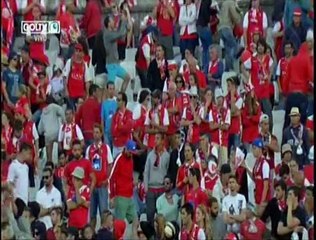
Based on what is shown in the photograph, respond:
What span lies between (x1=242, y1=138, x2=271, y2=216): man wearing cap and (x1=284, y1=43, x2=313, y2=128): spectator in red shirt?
0.47 metres

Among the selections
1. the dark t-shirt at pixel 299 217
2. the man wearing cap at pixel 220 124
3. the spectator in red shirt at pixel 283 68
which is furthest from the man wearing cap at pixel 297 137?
the dark t-shirt at pixel 299 217

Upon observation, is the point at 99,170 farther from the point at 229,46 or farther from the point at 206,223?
the point at 229,46

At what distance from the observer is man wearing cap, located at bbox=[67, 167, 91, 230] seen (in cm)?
1628

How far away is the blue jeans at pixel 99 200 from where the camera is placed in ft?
53.6

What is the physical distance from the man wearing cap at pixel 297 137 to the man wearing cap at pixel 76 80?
7.21ft

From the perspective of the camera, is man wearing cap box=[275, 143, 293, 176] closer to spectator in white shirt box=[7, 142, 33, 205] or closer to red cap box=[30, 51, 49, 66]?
spectator in white shirt box=[7, 142, 33, 205]

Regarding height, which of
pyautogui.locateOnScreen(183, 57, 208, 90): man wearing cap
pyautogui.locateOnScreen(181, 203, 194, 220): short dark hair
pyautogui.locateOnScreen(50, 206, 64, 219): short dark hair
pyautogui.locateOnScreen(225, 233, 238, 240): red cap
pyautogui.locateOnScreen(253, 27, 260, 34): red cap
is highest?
pyautogui.locateOnScreen(253, 27, 260, 34): red cap

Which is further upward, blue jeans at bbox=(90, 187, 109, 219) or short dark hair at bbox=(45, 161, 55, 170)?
short dark hair at bbox=(45, 161, 55, 170)

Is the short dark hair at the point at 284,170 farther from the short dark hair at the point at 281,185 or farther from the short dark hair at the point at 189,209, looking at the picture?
the short dark hair at the point at 189,209

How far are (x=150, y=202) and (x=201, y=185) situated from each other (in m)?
0.53

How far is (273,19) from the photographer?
702 inches

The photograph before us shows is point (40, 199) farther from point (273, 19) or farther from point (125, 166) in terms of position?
point (273, 19)

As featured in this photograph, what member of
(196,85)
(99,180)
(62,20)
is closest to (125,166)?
(99,180)

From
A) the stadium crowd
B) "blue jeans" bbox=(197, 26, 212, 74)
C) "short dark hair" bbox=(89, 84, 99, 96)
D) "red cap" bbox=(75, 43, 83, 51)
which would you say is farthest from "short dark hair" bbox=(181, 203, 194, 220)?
"red cap" bbox=(75, 43, 83, 51)
